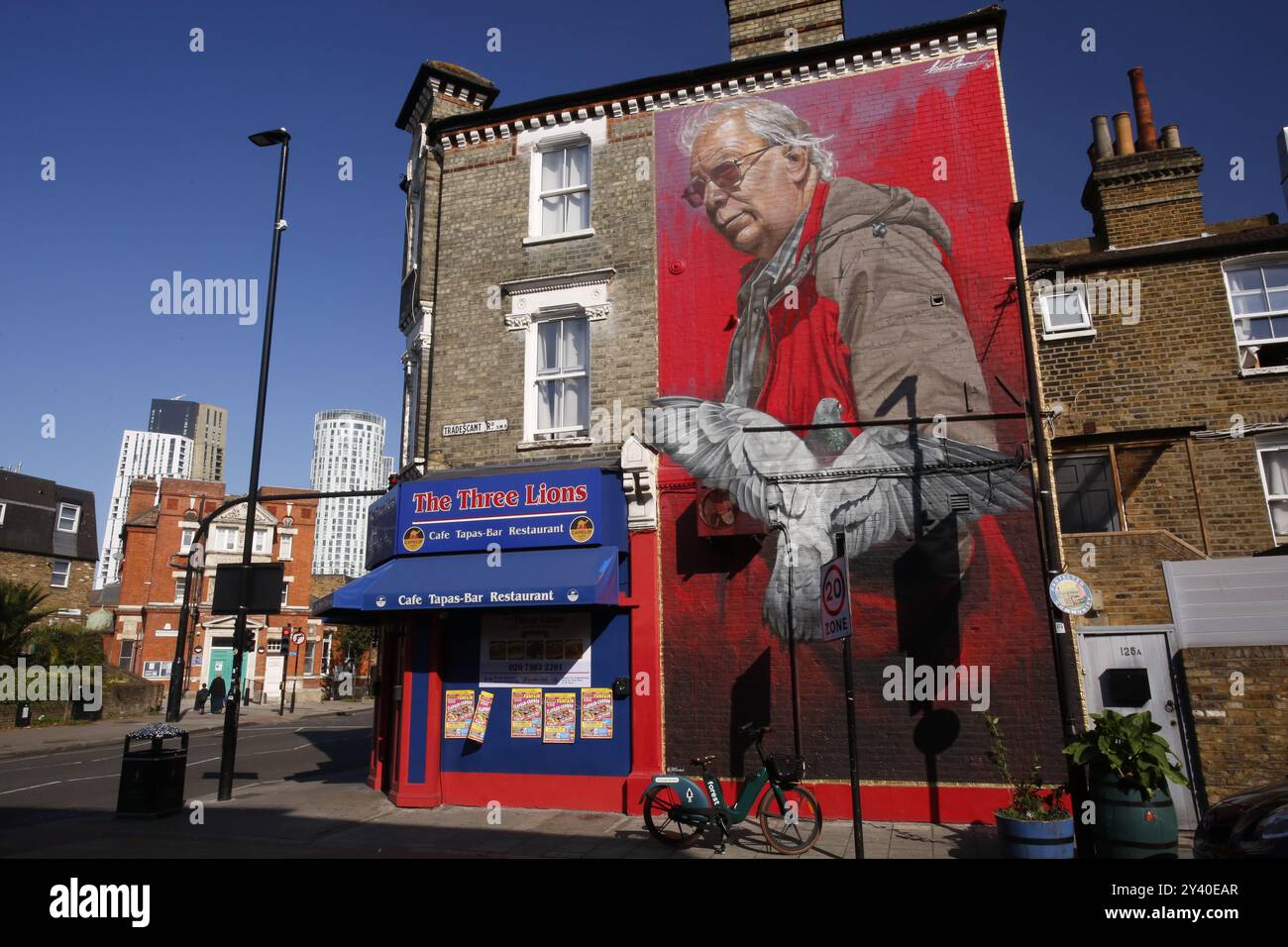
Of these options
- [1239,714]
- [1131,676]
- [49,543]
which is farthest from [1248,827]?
[49,543]

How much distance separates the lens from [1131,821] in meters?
7.14

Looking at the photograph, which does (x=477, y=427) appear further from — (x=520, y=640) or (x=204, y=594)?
(x=204, y=594)

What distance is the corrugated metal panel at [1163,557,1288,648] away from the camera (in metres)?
10.1

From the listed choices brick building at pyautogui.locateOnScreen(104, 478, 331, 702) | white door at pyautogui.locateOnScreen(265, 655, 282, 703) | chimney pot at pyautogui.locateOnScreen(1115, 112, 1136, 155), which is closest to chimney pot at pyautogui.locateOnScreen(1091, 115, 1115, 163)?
chimney pot at pyautogui.locateOnScreen(1115, 112, 1136, 155)

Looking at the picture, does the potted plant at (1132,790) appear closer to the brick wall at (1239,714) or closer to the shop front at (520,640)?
the brick wall at (1239,714)

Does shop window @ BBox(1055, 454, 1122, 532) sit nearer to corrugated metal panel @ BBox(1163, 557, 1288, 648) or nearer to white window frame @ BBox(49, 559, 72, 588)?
corrugated metal panel @ BBox(1163, 557, 1288, 648)

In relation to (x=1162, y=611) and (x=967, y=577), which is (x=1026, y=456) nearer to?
(x=967, y=577)

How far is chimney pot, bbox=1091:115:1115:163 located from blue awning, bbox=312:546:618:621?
14.5 meters

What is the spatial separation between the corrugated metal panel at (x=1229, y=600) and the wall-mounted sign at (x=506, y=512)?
315 inches

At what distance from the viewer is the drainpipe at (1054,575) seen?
7.76 metres

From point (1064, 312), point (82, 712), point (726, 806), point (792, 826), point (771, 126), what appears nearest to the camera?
point (792, 826)

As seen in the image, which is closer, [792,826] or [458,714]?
[792,826]
